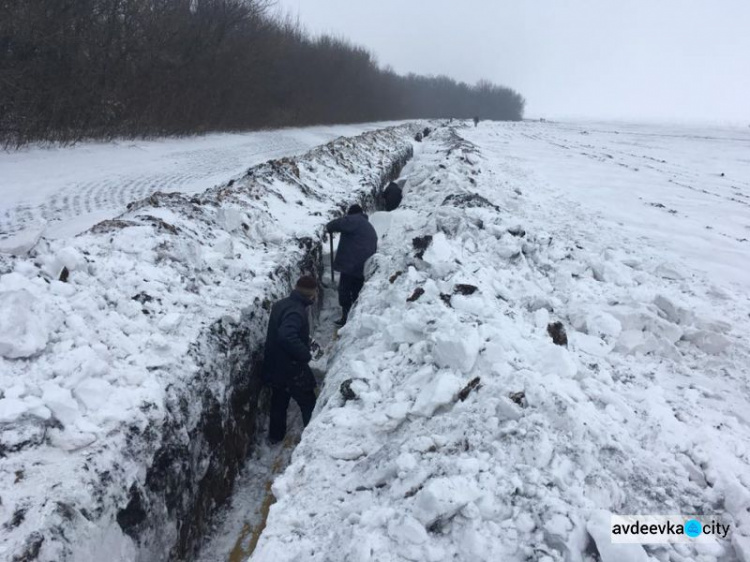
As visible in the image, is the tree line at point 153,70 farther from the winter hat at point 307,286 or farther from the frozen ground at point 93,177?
the winter hat at point 307,286

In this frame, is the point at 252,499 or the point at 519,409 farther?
the point at 252,499

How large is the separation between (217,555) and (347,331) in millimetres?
2462

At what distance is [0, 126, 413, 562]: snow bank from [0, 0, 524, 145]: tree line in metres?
10.6

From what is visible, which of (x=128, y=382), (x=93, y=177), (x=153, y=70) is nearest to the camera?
(x=128, y=382)

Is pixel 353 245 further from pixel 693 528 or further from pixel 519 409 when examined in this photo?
pixel 693 528

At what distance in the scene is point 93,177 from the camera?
10500 mm

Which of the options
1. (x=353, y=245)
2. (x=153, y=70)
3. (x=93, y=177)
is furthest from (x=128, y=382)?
(x=153, y=70)

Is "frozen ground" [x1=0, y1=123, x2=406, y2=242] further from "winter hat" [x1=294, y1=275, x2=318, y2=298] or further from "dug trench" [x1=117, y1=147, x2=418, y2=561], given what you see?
"winter hat" [x1=294, y1=275, x2=318, y2=298]

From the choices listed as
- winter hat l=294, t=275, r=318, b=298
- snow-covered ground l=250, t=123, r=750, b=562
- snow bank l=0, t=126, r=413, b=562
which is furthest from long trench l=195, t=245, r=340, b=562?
winter hat l=294, t=275, r=318, b=298

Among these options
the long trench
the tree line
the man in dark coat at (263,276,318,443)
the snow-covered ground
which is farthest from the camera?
the tree line

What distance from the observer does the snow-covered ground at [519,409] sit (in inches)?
106

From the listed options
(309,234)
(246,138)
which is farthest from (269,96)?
(309,234)

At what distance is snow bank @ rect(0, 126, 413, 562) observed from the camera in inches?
107

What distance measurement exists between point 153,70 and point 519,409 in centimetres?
2187
